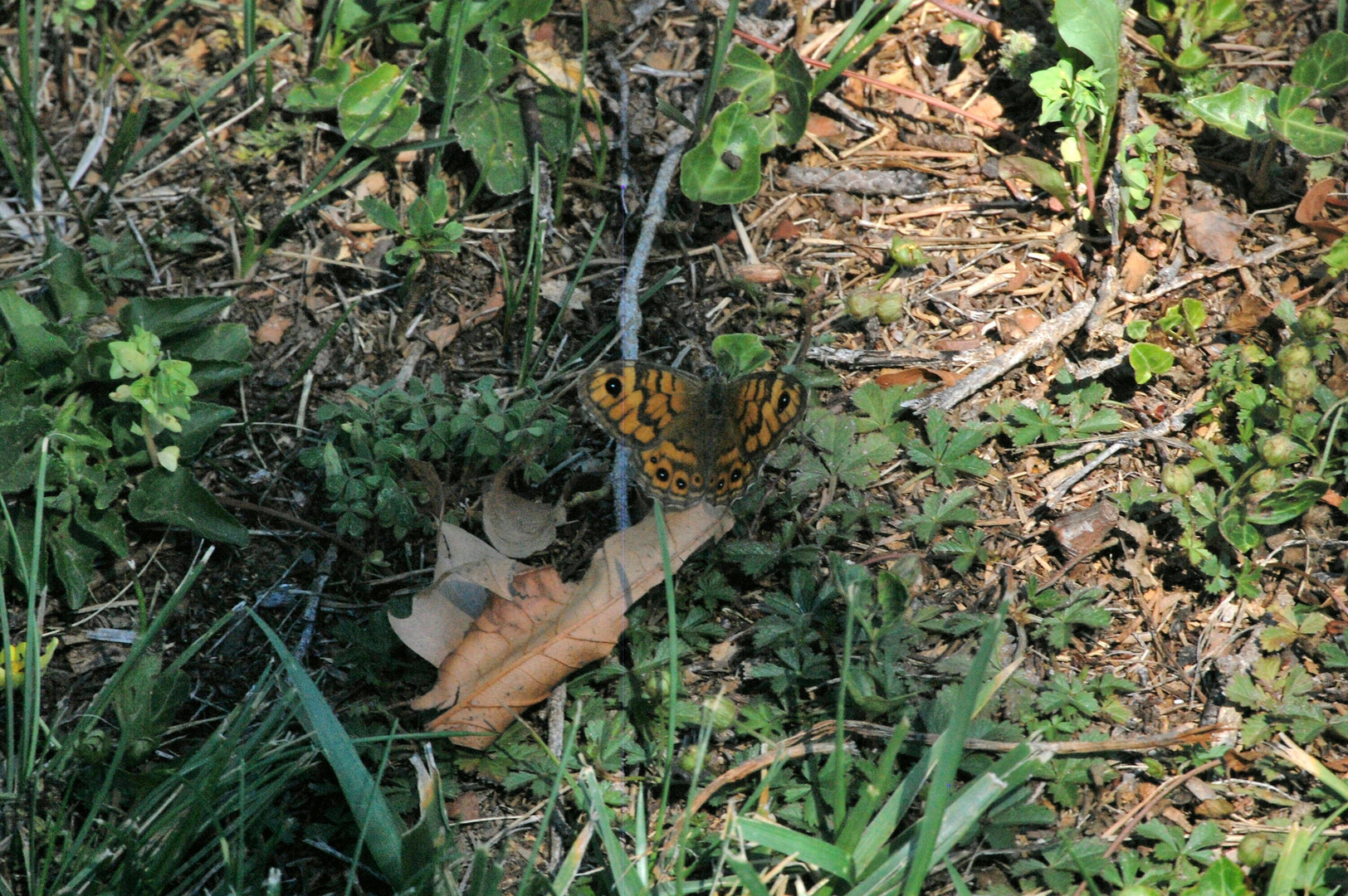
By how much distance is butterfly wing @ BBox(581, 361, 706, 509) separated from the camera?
2.56m

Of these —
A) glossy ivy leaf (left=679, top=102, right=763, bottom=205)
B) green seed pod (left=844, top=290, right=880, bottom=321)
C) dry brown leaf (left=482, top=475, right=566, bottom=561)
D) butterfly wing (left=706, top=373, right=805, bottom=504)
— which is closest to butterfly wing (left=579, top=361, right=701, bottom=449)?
butterfly wing (left=706, top=373, right=805, bottom=504)

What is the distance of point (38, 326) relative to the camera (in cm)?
269

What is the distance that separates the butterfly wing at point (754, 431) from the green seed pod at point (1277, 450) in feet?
3.68

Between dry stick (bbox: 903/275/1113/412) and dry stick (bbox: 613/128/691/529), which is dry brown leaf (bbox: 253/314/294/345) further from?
dry stick (bbox: 903/275/1113/412)

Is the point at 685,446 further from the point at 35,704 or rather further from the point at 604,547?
the point at 35,704

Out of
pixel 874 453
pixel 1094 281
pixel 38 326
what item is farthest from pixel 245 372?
pixel 1094 281

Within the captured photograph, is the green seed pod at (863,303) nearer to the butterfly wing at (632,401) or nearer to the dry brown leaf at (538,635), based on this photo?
the butterfly wing at (632,401)

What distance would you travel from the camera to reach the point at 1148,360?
2809mm

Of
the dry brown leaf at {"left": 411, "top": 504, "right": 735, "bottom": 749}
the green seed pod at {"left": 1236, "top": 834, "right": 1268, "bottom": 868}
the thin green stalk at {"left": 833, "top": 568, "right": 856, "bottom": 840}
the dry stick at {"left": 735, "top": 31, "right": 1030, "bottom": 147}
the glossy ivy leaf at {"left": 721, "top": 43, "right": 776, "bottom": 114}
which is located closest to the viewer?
the thin green stalk at {"left": 833, "top": 568, "right": 856, "bottom": 840}

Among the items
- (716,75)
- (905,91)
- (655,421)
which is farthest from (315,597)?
(905,91)

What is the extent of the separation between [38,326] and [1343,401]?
3366 mm

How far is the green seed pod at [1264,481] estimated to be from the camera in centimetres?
246

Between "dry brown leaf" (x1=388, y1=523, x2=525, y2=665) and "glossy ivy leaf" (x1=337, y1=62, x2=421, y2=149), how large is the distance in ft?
4.75

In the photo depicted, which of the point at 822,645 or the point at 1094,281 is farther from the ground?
the point at 1094,281
